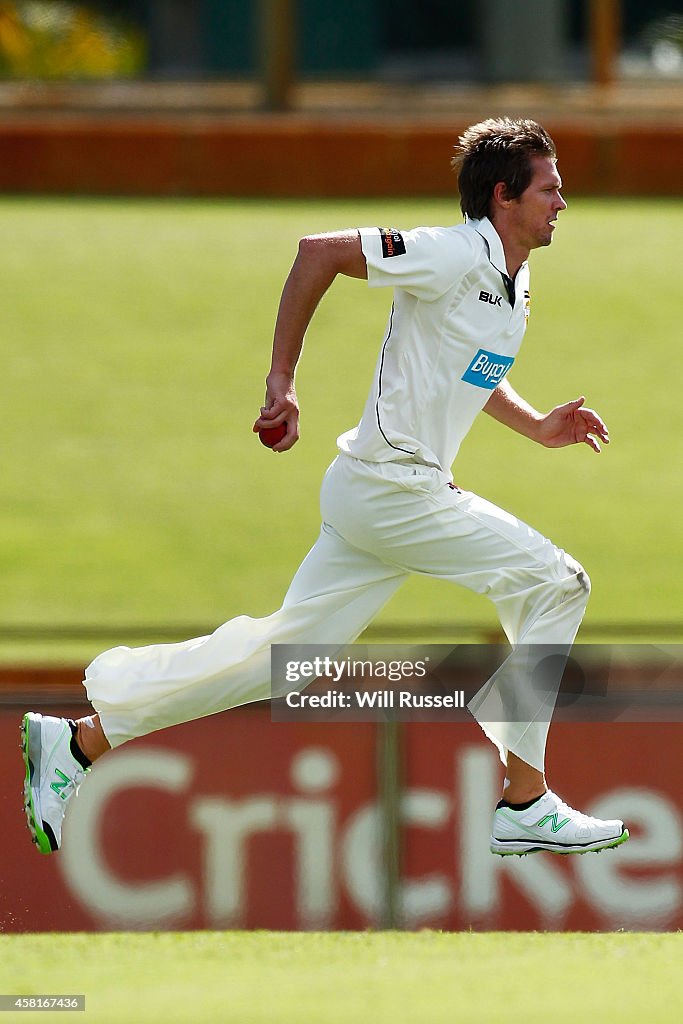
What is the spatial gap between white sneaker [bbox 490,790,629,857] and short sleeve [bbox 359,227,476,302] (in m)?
1.32

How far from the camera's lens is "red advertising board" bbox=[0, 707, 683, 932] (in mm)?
6129

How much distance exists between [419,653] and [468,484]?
4.95 meters

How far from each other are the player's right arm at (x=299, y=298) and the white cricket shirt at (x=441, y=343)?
0.07 metres

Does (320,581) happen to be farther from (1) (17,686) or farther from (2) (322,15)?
(2) (322,15)

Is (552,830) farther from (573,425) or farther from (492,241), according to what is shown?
(492,241)

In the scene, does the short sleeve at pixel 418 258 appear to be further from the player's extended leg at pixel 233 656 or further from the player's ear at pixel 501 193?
the player's extended leg at pixel 233 656

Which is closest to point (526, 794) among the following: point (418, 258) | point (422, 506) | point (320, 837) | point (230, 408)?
point (422, 506)

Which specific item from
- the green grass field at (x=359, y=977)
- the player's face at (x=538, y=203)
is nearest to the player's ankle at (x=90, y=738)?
the green grass field at (x=359, y=977)

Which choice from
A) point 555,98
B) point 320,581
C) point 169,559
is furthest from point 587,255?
point 320,581

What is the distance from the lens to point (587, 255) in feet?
47.5

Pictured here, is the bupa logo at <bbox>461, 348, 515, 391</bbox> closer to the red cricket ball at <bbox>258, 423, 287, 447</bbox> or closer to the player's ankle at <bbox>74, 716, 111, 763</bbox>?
the red cricket ball at <bbox>258, 423, 287, 447</bbox>

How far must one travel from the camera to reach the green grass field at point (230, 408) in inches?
395

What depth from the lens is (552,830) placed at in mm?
4371

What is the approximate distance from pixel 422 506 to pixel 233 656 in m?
0.62
